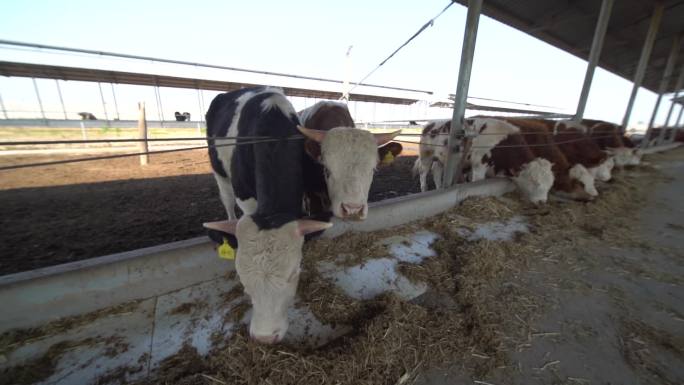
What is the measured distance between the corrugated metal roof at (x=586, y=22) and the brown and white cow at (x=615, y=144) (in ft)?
10.6

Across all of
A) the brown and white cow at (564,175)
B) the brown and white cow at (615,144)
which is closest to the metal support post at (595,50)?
the brown and white cow at (615,144)

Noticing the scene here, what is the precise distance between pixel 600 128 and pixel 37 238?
11940 millimetres

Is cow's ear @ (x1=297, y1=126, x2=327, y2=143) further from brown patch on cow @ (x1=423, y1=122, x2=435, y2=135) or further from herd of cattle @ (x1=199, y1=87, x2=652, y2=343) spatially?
brown patch on cow @ (x1=423, y1=122, x2=435, y2=135)

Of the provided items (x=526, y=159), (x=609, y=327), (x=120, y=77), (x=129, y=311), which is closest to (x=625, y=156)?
(x=526, y=159)

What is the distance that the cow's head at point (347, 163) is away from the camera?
2033 mm

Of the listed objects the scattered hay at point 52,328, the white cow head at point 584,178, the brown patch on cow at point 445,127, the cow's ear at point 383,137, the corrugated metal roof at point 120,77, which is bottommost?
the scattered hay at point 52,328

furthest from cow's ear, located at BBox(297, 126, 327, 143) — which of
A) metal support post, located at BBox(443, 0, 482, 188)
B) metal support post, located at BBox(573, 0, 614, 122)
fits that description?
metal support post, located at BBox(573, 0, 614, 122)

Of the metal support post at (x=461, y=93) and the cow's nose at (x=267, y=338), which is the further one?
the metal support post at (x=461, y=93)

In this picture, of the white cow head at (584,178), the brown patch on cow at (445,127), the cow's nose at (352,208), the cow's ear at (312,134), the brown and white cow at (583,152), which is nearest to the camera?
the cow's nose at (352,208)

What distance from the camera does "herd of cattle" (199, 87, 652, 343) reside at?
140 cm

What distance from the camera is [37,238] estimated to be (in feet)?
10.6

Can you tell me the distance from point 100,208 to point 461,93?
6.02 meters

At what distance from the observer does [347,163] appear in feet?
6.85

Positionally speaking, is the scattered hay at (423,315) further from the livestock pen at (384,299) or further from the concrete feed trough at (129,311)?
the concrete feed trough at (129,311)
